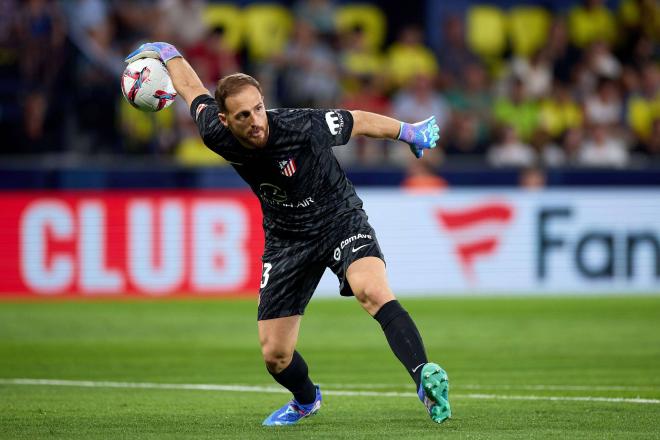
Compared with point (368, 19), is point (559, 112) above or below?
below

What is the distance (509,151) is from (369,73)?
276cm

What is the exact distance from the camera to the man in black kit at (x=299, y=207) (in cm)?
717

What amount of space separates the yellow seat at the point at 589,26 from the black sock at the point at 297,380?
16.1 metres

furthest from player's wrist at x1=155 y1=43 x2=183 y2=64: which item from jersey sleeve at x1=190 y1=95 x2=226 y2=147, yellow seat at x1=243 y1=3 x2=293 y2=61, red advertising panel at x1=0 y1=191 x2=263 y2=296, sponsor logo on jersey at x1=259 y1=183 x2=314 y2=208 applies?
yellow seat at x1=243 y1=3 x2=293 y2=61

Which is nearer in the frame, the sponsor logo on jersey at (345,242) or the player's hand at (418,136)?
the sponsor logo on jersey at (345,242)

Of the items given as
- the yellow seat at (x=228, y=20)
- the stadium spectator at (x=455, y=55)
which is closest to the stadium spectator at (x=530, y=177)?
the stadium spectator at (x=455, y=55)

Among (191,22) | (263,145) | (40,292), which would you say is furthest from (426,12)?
(263,145)

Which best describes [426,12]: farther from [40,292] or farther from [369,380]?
[369,380]

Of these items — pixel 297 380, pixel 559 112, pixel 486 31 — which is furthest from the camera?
pixel 486 31

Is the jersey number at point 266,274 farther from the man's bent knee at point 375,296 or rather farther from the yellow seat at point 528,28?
the yellow seat at point 528,28

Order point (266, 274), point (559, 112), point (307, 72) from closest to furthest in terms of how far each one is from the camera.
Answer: point (266, 274)
point (307, 72)
point (559, 112)

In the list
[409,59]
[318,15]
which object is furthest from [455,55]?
[318,15]

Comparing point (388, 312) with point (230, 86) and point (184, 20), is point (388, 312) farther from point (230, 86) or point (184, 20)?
point (184, 20)

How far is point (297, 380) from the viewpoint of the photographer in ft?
25.3
